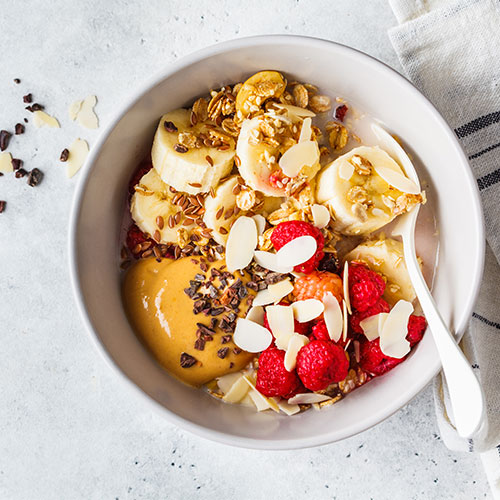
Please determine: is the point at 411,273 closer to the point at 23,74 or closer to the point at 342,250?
the point at 342,250

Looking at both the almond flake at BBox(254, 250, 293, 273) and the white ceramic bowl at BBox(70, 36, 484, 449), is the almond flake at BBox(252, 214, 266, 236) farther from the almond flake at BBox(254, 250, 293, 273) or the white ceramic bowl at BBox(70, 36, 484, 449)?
the white ceramic bowl at BBox(70, 36, 484, 449)

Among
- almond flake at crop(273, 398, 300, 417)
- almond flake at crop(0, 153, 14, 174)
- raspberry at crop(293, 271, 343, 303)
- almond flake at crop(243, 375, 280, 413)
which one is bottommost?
almond flake at crop(273, 398, 300, 417)

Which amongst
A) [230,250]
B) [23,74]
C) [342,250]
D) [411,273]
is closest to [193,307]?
[230,250]

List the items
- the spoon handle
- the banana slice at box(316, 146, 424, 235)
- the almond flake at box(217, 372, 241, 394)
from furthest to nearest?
the almond flake at box(217, 372, 241, 394) < the banana slice at box(316, 146, 424, 235) < the spoon handle

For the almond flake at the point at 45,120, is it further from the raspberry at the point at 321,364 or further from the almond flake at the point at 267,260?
the raspberry at the point at 321,364

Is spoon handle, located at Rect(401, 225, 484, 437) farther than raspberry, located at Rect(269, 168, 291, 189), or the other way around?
raspberry, located at Rect(269, 168, 291, 189)

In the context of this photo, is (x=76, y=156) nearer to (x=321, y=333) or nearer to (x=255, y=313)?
(x=255, y=313)

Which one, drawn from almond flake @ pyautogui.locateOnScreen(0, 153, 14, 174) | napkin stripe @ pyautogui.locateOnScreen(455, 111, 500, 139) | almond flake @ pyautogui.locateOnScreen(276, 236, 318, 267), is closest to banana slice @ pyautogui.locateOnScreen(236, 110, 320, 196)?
almond flake @ pyautogui.locateOnScreen(276, 236, 318, 267)
